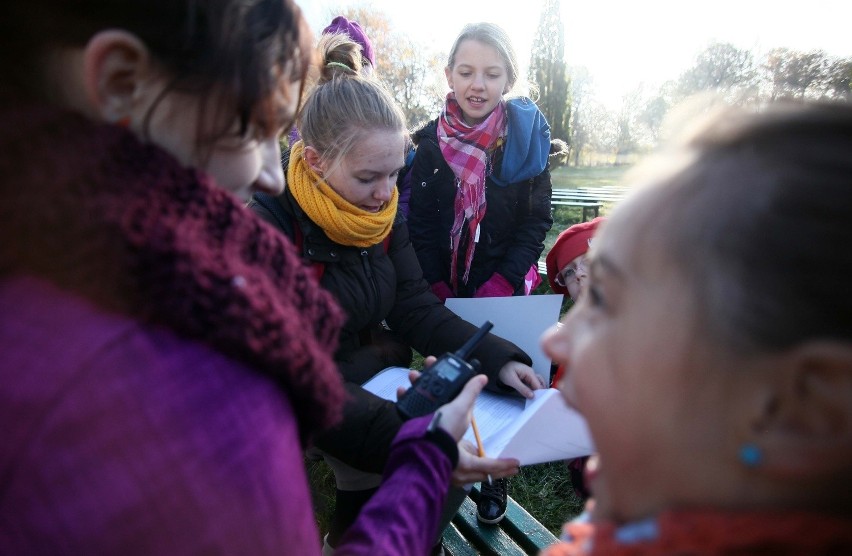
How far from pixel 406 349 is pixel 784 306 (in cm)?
176

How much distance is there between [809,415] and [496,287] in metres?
2.57

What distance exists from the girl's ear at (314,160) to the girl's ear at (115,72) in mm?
1359

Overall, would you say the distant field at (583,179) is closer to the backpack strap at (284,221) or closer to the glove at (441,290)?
the glove at (441,290)

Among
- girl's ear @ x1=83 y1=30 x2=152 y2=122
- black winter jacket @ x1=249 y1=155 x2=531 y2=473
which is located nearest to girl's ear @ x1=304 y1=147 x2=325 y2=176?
black winter jacket @ x1=249 y1=155 x2=531 y2=473

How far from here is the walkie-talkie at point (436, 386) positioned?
4.61 feet

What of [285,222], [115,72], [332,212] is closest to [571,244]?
[332,212]

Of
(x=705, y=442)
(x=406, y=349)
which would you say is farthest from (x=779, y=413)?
(x=406, y=349)

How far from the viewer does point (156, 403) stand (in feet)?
2.03

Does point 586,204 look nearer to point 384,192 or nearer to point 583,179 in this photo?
point 384,192

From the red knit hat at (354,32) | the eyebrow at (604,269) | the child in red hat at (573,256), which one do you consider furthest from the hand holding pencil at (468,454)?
the red knit hat at (354,32)

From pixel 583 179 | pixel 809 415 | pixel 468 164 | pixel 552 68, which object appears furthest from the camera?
pixel 552 68

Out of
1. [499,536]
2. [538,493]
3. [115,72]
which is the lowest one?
[538,493]

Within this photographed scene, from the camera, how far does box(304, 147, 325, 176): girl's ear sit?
2102 mm

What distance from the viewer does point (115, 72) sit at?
712 mm
